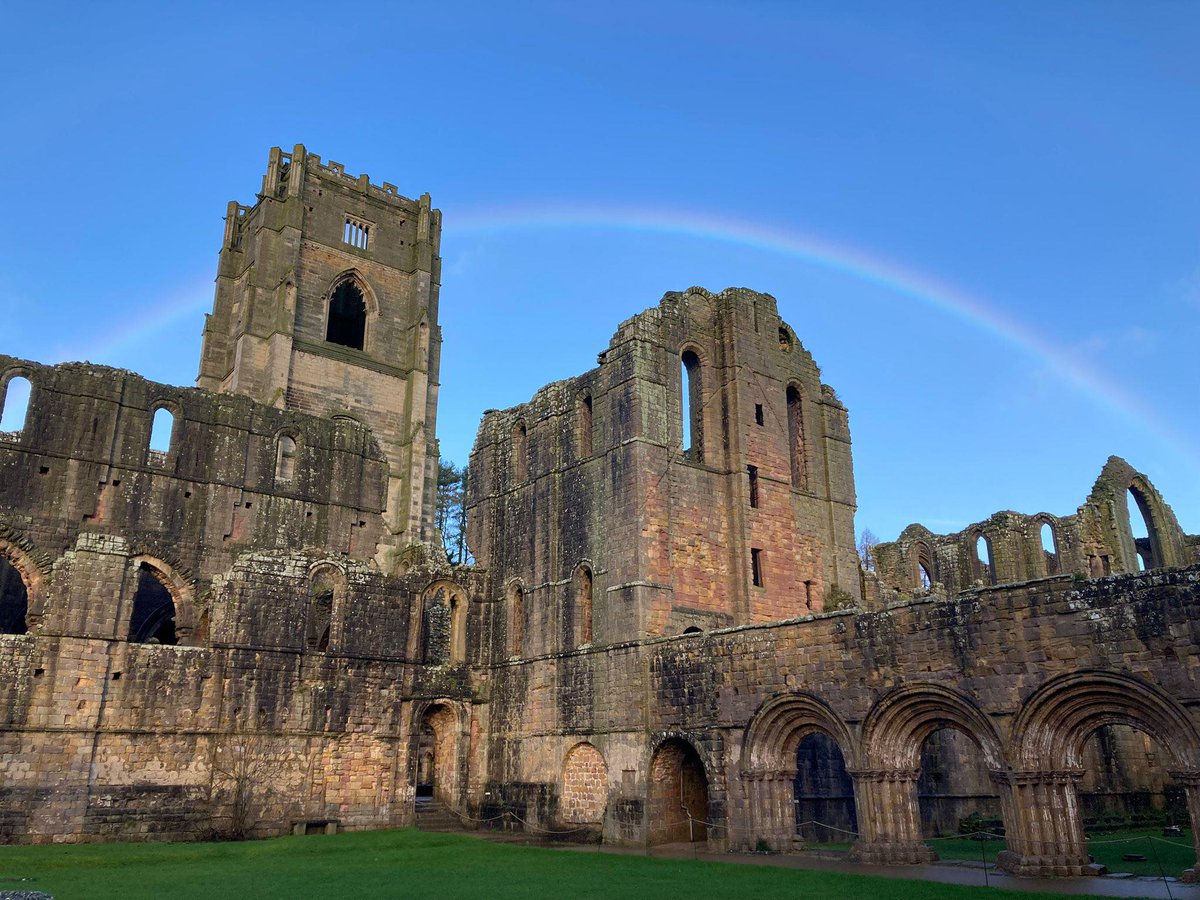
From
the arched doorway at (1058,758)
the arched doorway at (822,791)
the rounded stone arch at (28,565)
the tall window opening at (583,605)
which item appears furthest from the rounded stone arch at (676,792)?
the rounded stone arch at (28,565)

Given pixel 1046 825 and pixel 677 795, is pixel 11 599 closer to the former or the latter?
pixel 677 795

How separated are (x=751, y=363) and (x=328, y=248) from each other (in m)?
Result: 23.7

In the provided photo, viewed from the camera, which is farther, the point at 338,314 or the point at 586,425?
the point at 338,314

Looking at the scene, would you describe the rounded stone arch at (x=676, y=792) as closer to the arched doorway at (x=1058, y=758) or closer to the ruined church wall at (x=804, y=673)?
the ruined church wall at (x=804, y=673)

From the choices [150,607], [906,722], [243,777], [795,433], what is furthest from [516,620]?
[906,722]

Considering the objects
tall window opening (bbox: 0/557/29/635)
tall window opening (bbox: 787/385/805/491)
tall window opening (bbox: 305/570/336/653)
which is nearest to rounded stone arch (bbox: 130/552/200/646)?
tall window opening (bbox: 305/570/336/653)

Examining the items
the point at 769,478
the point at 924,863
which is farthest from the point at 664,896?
the point at 769,478

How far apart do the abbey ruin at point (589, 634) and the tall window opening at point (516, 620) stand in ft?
0.39

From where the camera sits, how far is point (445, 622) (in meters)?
26.1

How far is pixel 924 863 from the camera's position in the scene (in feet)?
53.0

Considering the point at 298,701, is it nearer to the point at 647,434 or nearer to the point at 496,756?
the point at 496,756

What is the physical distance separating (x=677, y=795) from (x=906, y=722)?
6184mm

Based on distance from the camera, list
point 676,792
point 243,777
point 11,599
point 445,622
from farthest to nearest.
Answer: point 445,622 → point 11,599 → point 676,792 → point 243,777

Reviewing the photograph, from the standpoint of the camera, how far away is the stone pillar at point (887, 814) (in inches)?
647
